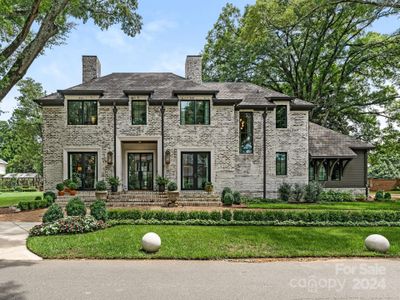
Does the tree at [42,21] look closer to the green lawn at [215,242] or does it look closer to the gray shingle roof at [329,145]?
the green lawn at [215,242]

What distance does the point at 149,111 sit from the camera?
57.3 feet

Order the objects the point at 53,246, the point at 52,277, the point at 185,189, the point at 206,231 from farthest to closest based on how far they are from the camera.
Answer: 1. the point at 185,189
2. the point at 206,231
3. the point at 53,246
4. the point at 52,277

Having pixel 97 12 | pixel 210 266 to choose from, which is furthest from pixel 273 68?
pixel 210 266

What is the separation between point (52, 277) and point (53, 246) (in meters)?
2.22

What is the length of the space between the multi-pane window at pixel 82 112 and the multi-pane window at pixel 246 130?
912cm

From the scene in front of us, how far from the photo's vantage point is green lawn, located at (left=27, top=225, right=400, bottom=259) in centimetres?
764

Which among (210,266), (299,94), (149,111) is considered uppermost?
(299,94)

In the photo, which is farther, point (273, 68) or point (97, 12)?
point (273, 68)

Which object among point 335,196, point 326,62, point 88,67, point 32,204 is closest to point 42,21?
point 32,204

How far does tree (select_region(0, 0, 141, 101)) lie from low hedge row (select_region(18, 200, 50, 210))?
6.80 metres

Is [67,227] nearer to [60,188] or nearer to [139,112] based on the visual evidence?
[60,188]

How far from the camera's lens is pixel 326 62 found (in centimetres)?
2875

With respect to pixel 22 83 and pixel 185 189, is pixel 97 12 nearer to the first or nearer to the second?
pixel 185 189

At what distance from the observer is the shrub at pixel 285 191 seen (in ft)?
59.8
